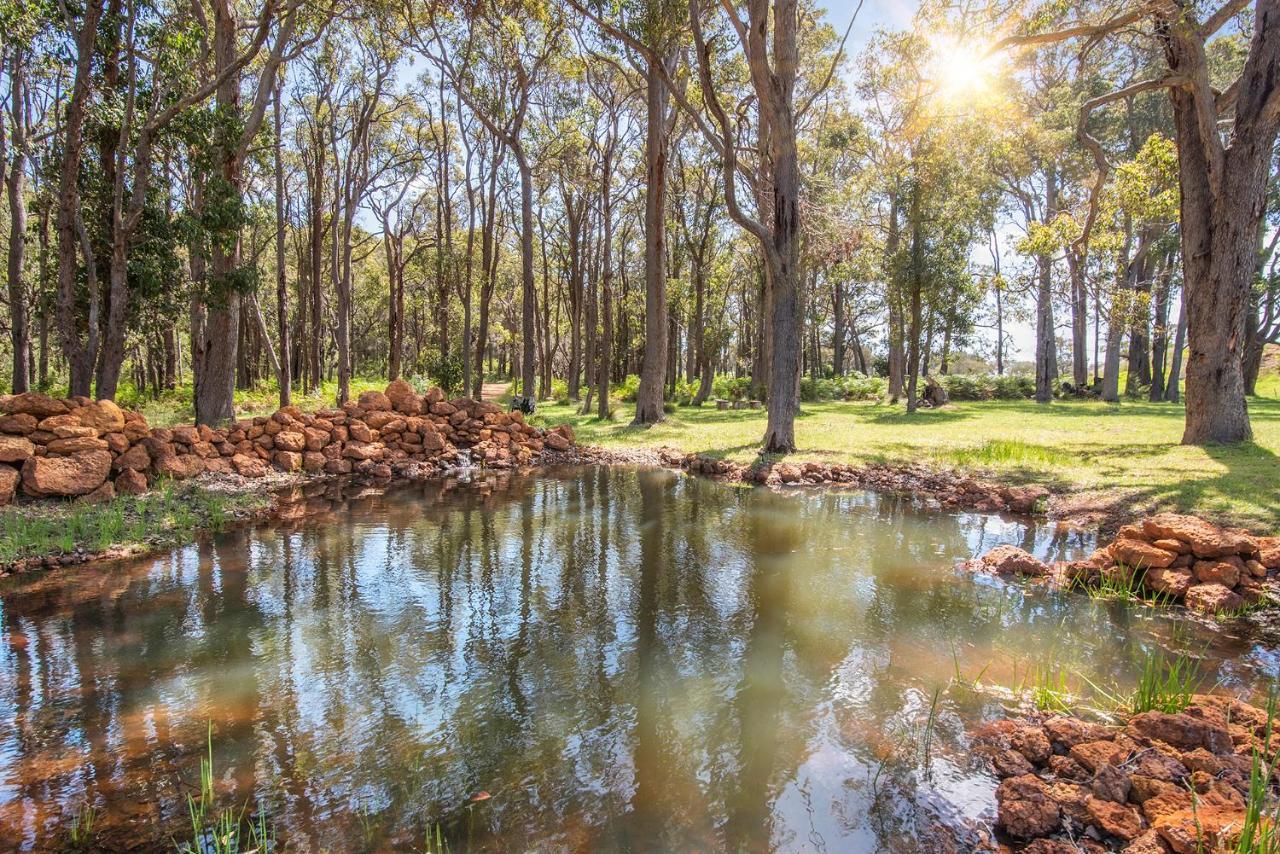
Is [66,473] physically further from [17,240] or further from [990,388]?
[990,388]

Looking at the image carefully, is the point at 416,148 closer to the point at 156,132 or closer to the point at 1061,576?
the point at 156,132

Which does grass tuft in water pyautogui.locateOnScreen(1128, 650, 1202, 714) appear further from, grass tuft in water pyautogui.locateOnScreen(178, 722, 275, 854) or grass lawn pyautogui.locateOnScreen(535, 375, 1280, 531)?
grass tuft in water pyautogui.locateOnScreen(178, 722, 275, 854)

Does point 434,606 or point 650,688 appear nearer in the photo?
point 650,688

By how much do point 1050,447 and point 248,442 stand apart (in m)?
16.1

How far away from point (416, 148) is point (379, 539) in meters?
22.3

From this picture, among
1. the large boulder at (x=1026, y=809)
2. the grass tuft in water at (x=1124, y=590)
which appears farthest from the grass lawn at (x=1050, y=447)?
the large boulder at (x=1026, y=809)

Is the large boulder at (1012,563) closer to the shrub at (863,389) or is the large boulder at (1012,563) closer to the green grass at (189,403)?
the green grass at (189,403)

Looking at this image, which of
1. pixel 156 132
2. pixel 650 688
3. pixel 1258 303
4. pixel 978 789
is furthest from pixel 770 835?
pixel 1258 303

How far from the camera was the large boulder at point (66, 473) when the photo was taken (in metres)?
8.39

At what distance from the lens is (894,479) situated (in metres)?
11.2

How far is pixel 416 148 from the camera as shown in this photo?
1001 inches

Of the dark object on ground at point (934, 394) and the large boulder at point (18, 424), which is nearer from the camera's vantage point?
the large boulder at point (18, 424)

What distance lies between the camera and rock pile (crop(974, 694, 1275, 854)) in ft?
8.68

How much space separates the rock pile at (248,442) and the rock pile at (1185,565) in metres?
11.4
